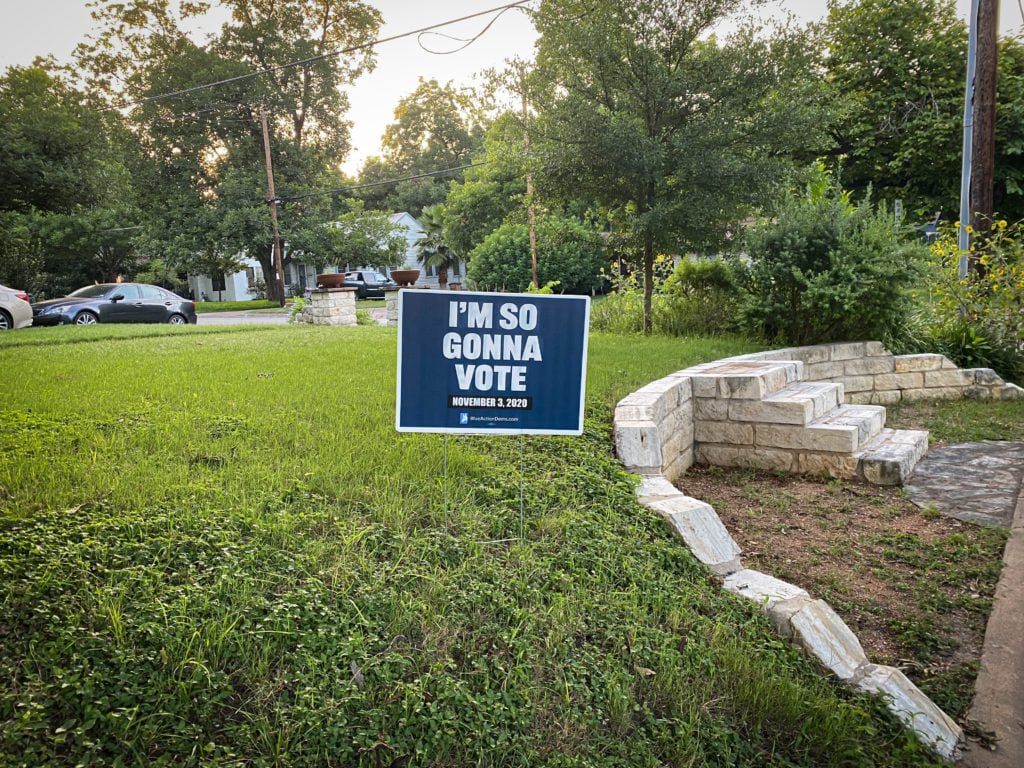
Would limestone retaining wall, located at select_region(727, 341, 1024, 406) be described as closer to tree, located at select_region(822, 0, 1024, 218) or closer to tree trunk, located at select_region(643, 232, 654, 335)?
tree trunk, located at select_region(643, 232, 654, 335)

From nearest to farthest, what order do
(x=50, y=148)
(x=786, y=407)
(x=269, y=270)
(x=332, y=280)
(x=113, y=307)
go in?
(x=786, y=407), (x=50, y=148), (x=113, y=307), (x=332, y=280), (x=269, y=270)

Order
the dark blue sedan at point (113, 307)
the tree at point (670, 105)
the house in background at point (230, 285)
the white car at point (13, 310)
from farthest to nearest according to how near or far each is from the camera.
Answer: the house in background at point (230, 285)
the dark blue sedan at point (113, 307)
the white car at point (13, 310)
the tree at point (670, 105)

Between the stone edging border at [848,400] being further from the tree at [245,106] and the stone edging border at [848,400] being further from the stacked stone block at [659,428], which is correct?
the tree at [245,106]

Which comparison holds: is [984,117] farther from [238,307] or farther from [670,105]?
[238,307]

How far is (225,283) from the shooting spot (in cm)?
4397

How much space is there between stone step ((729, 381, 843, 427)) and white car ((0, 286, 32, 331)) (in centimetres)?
1447

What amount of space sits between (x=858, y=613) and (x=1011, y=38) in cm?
2448

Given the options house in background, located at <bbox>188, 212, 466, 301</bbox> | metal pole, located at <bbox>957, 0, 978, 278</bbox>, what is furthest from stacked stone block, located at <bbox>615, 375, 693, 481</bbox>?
house in background, located at <bbox>188, 212, 466, 301</bbox>

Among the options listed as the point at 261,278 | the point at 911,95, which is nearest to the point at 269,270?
the point at 261,278

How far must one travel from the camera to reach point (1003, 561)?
13.1 feet

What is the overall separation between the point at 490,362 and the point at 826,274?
21.8ft

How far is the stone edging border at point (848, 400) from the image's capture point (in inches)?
111

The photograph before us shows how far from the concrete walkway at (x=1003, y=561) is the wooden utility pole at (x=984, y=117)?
227 inches

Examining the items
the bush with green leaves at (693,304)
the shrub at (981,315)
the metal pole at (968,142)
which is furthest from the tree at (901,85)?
the bush with green leaves at (693,304)
